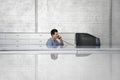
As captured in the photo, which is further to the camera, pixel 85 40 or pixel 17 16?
pixel 17 16

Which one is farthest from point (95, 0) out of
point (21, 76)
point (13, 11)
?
point (21, 76)

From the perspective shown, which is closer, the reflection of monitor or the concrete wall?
the reflection of monitor

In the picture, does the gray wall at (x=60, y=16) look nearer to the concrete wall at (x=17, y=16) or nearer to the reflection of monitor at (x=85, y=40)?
the concrete wall at (x=17, y=16)

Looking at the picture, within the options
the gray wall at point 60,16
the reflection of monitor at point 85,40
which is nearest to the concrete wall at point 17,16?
the gray wall at point 60,16

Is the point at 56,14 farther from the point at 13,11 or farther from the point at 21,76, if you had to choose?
the point at 21,76

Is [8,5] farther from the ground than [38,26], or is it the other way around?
[8,5]

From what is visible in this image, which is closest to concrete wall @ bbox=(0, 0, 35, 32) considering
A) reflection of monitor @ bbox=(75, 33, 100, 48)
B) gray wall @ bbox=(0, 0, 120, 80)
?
gray wall @ bbox=(0, 0, 120, 80)

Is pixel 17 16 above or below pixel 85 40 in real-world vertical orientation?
above

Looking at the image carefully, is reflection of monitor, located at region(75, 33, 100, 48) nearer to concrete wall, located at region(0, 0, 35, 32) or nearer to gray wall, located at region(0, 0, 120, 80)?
gray wall, located at region(0, 0, 120, 80)

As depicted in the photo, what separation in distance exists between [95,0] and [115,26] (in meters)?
1.07

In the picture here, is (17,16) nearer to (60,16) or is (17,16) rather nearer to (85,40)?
(60,16)

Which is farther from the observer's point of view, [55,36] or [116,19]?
[116,19]

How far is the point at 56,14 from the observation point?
777cm

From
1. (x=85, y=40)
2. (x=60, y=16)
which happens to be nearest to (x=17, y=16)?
(x=60, y=16)
